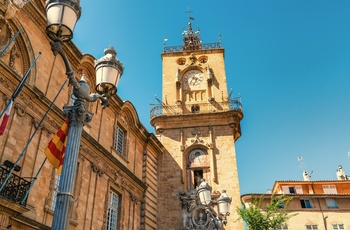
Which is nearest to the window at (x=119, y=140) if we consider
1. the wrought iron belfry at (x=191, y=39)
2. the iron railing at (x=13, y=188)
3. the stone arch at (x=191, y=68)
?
the iron railing at (x=13, y=188)

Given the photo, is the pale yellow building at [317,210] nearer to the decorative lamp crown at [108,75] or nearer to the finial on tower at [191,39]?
the finial on tower at [191,39]

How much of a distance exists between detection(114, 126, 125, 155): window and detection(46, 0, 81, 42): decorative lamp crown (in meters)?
12.9

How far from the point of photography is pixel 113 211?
16594mm

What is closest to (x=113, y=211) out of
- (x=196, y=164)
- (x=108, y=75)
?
(x=196, y=164)

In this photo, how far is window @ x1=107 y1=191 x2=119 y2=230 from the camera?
53.0ft

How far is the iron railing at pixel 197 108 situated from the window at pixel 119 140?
220 inches

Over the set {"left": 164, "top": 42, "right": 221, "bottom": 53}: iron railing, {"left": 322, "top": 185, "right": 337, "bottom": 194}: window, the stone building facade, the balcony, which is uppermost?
{"left": 164, "top": 42, "right": 221, "bottom": 53}: iron railing

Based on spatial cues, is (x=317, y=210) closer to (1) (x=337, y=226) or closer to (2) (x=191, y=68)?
(1) (x=337, y=226)

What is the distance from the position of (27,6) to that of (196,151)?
14.1 metres

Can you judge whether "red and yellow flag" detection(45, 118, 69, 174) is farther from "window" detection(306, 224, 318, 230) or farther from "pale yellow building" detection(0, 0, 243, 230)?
"window" detection(306, 224, 318, 230)

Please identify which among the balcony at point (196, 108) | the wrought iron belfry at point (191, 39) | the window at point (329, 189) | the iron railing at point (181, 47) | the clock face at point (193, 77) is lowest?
the window at point (329, 189)

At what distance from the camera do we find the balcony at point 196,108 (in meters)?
24.5

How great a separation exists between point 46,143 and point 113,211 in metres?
5.68

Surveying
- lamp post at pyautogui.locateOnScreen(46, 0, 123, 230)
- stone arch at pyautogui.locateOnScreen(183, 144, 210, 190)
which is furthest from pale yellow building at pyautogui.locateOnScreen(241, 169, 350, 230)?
lamp post at pyautogui.locateOnScreen(46, 0, 123, 230)
